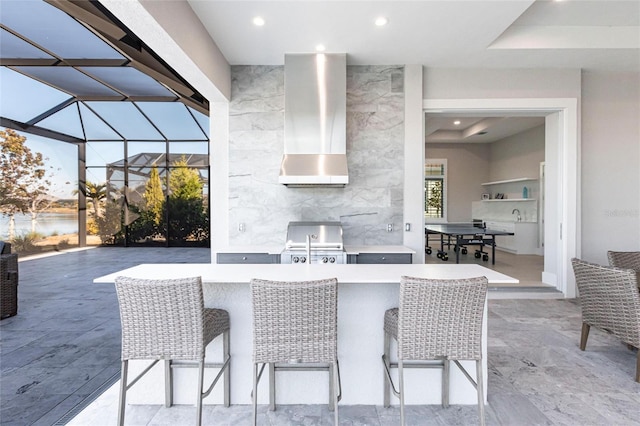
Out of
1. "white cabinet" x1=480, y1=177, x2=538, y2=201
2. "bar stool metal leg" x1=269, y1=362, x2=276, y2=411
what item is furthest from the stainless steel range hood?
"white cabinet" x1=480, y1=177, x2=538, y2=201

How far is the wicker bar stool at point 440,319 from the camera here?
1.55m

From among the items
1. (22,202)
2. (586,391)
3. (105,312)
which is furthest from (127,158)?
(586,391)

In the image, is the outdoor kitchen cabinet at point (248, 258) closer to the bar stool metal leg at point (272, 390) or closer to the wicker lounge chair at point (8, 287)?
the bar stool metal leg at point (272, 390)

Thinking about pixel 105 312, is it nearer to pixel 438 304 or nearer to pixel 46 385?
pixel 46 385

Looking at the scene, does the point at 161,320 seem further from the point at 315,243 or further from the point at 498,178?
the point at 498,178

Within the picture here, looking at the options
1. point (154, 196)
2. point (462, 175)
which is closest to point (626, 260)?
point (462, 175)

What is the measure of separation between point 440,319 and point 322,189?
8.21 ft

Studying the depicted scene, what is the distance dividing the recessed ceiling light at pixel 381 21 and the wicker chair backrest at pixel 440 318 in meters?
2.53

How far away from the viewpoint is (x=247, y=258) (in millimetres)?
3307

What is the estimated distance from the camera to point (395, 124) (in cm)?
380

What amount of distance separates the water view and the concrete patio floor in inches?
156

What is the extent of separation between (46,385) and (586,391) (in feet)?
12.9

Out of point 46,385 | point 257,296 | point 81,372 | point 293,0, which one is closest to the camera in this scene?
point 257,296

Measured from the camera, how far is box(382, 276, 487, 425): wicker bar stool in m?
1.55
